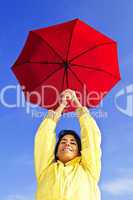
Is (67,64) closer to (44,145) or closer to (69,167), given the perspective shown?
(44,145)

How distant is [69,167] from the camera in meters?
6.05

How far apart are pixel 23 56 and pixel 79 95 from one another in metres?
1.09

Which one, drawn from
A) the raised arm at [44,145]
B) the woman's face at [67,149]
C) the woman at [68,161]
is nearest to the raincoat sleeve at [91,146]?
the woman at [68,161]

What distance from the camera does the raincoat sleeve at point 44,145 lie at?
20.1 feet

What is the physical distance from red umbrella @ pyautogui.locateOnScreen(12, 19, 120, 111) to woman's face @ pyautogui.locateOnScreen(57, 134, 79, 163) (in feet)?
2.58

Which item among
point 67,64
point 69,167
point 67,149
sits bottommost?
point 69,167

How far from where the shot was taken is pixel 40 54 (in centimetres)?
712

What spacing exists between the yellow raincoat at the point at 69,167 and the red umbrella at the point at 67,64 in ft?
2.21

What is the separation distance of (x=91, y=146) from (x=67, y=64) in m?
1.40

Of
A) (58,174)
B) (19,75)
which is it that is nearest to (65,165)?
(58,174)

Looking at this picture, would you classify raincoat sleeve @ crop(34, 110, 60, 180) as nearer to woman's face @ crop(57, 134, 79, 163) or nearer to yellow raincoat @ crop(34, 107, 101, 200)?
yellow raincoat @ crop(34, 107, 101, 200)

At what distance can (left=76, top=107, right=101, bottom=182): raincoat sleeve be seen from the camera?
6121mm

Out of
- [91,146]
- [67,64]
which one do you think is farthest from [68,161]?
[67,64]

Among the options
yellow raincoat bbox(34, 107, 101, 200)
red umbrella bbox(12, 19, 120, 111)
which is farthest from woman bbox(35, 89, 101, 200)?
red umbrella bbox(12, 19, 120, 111)
